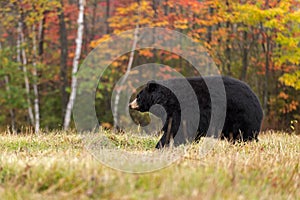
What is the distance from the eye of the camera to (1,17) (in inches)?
735

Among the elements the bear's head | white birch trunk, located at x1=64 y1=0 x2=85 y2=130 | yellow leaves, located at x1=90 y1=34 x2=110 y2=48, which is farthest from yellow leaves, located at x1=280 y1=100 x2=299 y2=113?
the bear's head

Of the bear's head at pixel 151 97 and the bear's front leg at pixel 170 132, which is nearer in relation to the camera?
the bear's front leg at pixel 170 132

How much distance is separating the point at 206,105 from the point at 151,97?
29.6 inches

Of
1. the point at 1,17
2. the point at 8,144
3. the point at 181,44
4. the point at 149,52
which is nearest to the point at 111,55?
the point at 149,52

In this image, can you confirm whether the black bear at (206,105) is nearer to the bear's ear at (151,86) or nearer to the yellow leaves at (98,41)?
the bear's ear at (151,86)

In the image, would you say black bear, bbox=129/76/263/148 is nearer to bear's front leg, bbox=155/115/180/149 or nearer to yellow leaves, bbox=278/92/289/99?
bear's front leg, bbox=155/115/180/149

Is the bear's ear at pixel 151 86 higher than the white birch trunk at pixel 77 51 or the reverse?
higher

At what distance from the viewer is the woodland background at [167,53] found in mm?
15031

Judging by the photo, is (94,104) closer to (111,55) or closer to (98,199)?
(111,55)

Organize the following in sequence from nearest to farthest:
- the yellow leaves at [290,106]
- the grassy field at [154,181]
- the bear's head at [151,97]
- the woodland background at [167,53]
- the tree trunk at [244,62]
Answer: the grassy field at [154,181]
the bear's head at [151,97]
the woodland background at [167,53]
the yellow leaves at [290,106]
the tree trunk at [244,62]

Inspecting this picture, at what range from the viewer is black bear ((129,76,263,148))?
5996 millimetres

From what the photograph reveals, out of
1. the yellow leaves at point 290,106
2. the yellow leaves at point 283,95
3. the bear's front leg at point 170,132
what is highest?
the bear's front leg at point 170,132

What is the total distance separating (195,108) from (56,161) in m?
2.57

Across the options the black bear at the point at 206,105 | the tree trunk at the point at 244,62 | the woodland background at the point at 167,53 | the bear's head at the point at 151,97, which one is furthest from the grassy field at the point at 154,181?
the tree trunk at the point at 244,62
